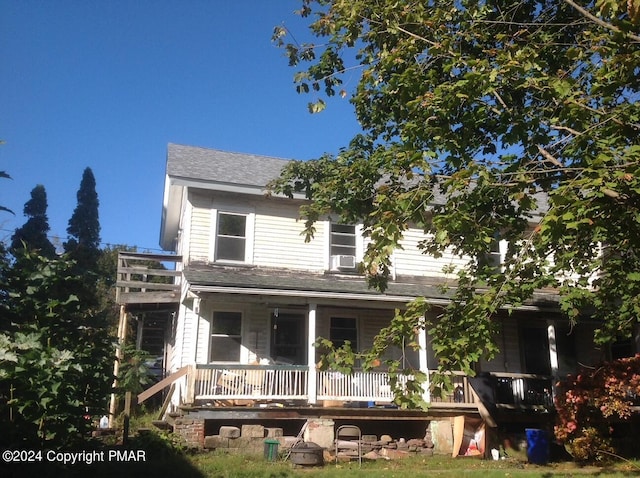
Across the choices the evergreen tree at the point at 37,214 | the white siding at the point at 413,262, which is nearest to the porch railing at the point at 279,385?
the white siding at the point at 413,262

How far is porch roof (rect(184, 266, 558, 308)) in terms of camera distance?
14.7 metres

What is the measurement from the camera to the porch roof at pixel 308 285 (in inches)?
579

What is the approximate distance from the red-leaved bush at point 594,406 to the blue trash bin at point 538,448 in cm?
34

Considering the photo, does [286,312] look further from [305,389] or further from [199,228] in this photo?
[199,228]

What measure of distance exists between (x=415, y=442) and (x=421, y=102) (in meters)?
9.19

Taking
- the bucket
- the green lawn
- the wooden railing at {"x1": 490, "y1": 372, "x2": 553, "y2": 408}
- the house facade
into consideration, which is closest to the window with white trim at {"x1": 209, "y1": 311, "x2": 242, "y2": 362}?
the house facade

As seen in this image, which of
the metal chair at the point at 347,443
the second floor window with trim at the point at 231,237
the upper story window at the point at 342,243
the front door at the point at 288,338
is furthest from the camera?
the upper story window at the point at 342,243

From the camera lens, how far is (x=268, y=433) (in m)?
13.9

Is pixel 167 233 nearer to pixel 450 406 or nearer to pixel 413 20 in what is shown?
pixel 450 406

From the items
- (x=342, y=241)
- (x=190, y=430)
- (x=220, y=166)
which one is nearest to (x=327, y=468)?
(x=190, y=430)

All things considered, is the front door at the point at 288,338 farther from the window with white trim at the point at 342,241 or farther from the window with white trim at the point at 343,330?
the window with white trim at the point at 342,241

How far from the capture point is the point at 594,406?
13.4 metres

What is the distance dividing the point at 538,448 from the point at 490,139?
7.53m

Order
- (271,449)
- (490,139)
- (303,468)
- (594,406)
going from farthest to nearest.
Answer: (594,406) → (271,449) → (303,468) → (490,139)
